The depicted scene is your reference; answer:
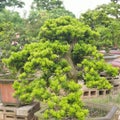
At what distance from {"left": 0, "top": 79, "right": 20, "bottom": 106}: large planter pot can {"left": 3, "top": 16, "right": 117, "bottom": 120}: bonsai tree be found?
0.59m

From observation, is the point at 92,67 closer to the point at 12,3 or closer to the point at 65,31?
the point at 65,31

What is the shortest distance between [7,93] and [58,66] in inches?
41.7

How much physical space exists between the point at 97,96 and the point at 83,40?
1701mm

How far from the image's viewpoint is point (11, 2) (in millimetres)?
10562

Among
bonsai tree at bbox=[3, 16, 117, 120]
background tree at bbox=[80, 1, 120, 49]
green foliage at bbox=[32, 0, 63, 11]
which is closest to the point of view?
bonsai tree at bbox=[3, 16, 117, 120]

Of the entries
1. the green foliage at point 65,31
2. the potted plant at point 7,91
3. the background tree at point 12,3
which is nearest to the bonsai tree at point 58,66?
the green foliage at point 65,31

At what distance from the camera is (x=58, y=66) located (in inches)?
88.3

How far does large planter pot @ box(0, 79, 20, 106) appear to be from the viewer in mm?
3053

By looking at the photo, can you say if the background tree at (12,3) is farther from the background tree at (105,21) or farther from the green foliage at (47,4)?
the background tree at (105,21)

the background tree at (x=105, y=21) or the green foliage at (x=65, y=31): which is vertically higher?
the background tree at (x=105, y=21)

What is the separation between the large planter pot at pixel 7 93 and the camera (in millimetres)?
3053

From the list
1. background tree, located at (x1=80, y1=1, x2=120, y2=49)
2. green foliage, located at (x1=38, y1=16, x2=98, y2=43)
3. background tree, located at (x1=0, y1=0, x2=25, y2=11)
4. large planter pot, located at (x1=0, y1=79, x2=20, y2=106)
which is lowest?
large planter pot, located at (x1=0, y1=79, x2=20, y2=106)

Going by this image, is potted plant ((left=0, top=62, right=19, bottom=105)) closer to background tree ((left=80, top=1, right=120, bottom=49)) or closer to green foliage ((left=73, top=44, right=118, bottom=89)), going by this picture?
green foliage ((left=73, top=44, right=118, bottom=89))

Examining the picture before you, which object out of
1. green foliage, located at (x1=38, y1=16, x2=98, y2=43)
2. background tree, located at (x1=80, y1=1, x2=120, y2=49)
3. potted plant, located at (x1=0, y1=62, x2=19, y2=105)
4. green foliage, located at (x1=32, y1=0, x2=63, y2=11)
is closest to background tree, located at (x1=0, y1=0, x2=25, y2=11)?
green foliage, located at (x1=32, y1=0, x2=63, y2=11)
